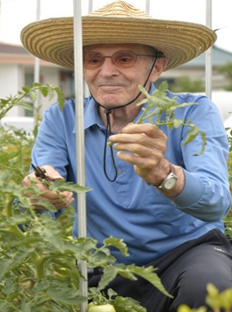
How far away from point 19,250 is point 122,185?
0.73 m

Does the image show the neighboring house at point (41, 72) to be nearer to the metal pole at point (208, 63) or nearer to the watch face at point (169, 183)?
the metal pole at point (208, 63)

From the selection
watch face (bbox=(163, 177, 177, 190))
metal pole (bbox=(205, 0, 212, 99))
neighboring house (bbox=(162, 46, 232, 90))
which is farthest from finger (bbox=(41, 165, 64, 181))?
neighboring house (bbox=(162, 46, 232, 90))

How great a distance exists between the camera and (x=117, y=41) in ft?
8.14

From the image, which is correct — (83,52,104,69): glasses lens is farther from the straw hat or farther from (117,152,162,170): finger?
(117,152,162,170): finger

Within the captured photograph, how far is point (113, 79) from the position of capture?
244cm

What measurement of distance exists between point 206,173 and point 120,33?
1.89ft

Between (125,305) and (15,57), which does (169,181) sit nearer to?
(125,305)

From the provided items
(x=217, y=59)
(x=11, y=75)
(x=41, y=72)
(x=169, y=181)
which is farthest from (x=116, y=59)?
(x=217, y=59)

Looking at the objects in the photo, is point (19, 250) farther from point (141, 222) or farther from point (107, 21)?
point (107, 21)

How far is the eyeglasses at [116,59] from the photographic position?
8.13 ft

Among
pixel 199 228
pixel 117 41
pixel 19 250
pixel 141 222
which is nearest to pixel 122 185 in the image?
pixel 141 222

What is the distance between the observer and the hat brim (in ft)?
7.97

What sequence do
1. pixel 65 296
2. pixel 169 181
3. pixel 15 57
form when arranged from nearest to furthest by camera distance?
pixel 65 296 → pixel 169 181 → pixel 15 57

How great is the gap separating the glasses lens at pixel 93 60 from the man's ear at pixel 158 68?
22cm
